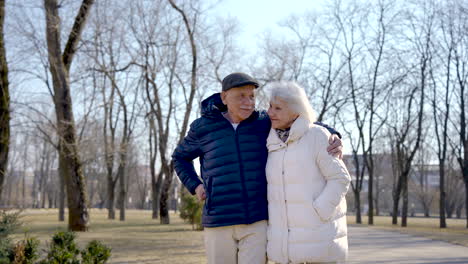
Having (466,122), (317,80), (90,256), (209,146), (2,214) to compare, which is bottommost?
(90,256)

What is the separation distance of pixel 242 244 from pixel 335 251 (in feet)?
2.29

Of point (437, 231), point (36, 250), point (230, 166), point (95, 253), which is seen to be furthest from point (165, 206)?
point (230, 166)

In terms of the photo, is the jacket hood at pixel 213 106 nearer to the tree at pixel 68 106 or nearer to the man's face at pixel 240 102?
the man's face at pixel 240 102

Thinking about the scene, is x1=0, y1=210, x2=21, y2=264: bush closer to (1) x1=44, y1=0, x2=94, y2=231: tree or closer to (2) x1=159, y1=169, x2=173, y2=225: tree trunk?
(1) x1=44, y1=0, x2=94, y2=231: tree

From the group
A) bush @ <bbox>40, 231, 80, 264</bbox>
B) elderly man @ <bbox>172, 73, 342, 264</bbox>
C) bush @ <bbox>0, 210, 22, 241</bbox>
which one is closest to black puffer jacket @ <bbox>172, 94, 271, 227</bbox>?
elderly man @ <bbox>172, 73, 342, 264</bbox>

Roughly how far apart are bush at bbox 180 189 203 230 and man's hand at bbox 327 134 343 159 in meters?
17.4

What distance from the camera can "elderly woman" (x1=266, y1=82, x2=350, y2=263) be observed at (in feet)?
11.0

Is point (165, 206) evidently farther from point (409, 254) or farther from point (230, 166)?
point (230, 166)

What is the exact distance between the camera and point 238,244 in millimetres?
3768

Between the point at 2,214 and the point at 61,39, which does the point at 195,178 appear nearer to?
the point at 2,214

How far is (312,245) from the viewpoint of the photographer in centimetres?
334

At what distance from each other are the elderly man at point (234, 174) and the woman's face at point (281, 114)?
21 cm

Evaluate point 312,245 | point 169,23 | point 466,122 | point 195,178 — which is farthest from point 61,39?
point 466,122

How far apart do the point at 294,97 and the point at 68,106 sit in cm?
1470
